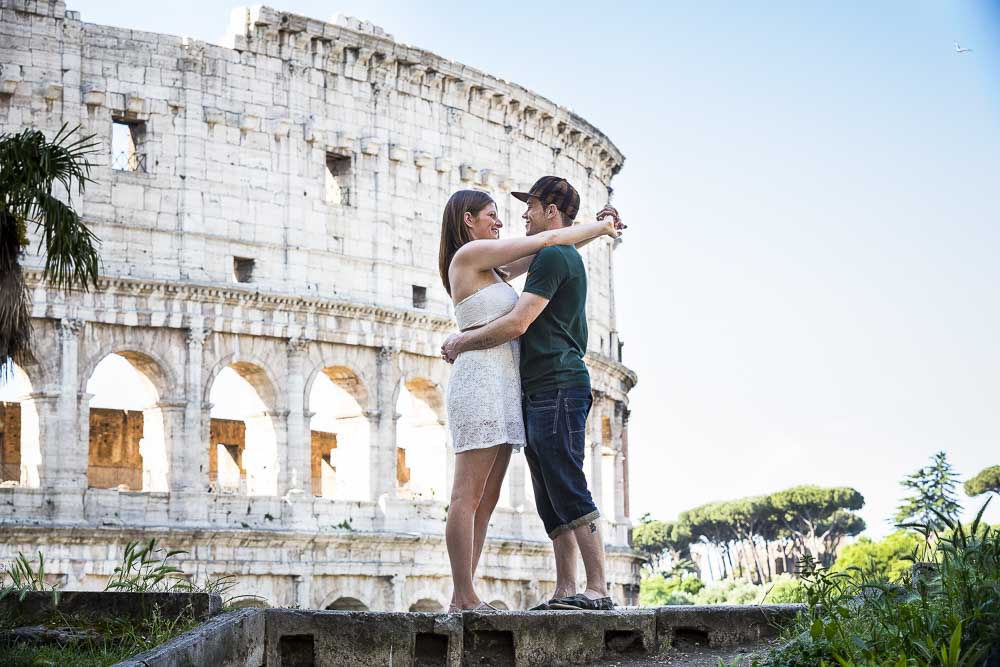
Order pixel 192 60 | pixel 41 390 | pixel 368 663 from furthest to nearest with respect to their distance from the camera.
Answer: pixel 192 60 → pixel 41 390 → pixel 368 663

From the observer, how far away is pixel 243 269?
3209 centimetres

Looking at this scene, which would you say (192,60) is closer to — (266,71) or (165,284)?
(266,71)

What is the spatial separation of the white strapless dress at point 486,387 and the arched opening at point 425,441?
2551 centimetres

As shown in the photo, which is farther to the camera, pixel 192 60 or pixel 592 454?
pixel 592 454

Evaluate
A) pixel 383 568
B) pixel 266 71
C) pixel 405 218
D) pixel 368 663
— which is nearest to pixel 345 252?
pixel 405 218

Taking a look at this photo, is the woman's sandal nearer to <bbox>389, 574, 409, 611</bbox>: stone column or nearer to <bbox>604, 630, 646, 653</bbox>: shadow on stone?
<bbox>604, 630, 646, 653</bbox>: shadow on stone

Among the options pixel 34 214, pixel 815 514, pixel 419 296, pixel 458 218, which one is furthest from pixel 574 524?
pixel 815 514

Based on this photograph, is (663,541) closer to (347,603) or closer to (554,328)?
(347,603)

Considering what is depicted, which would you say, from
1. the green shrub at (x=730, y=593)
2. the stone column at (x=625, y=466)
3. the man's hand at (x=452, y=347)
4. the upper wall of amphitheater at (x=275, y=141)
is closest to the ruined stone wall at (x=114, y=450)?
the upper wall of amphitheater at (x=275, y=141)

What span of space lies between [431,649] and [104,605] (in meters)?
1.69

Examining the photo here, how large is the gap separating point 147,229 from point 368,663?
949 inches

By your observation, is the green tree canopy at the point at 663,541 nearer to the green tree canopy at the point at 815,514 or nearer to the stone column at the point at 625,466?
the green tree canopy at the point at 815,514

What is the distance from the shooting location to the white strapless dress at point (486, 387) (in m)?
8.48

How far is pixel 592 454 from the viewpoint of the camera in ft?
128
